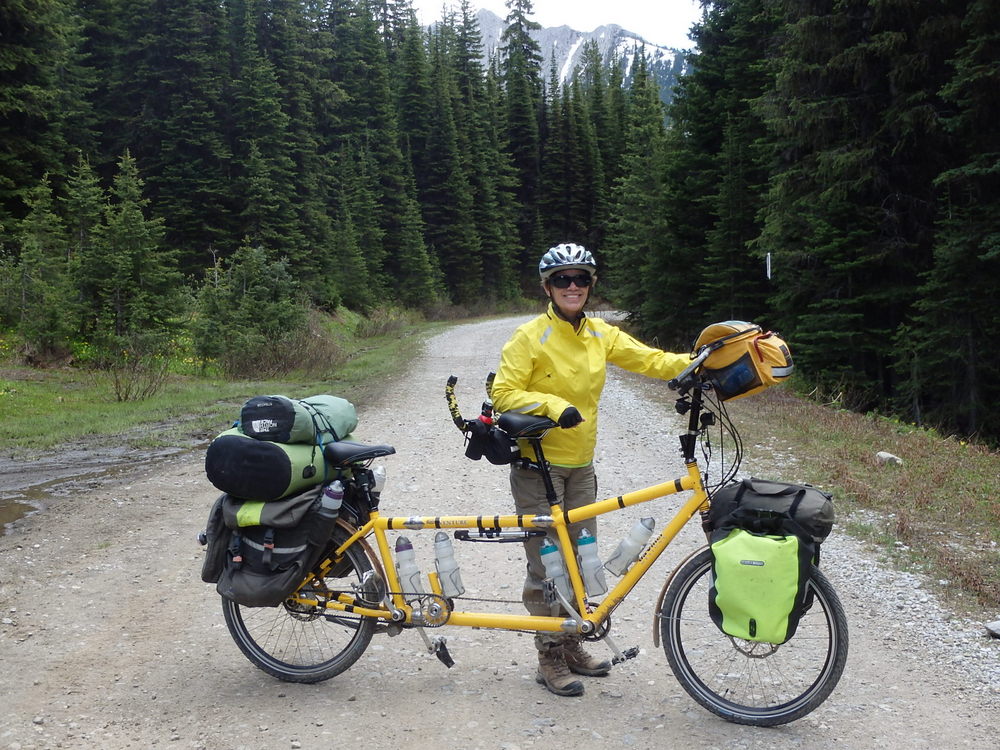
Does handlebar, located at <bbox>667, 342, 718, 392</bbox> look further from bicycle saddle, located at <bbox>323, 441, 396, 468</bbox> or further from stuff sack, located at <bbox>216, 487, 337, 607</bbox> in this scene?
stuff sack, located at <bbox>216, 487, 337, 607</bbox>

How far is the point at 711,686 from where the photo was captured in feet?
12.6

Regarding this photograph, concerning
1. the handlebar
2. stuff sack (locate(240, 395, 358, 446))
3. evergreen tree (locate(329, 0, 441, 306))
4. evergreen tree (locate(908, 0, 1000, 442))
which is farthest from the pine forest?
stuff sack (locate(240, 395, 358, 446))

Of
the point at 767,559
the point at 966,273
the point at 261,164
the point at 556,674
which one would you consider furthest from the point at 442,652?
the point at 261,164

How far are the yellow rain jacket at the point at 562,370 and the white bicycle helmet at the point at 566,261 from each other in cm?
20

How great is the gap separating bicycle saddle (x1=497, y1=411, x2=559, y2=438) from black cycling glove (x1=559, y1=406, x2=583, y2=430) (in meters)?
0.10

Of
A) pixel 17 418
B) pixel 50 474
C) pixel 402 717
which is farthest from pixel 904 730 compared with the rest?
pixel 17 418

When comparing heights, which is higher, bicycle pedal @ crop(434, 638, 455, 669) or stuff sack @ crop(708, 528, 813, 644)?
stuff sack @ crop(708, 528, 813, 644)

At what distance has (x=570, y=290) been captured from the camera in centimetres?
404

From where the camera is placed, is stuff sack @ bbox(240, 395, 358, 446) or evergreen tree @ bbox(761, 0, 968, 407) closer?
stuff sack @ bbox(240, 395, 358, 446)

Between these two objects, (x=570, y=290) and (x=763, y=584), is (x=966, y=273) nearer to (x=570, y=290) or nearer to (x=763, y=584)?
(x=570, y=290)

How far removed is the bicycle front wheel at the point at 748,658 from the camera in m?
3.63

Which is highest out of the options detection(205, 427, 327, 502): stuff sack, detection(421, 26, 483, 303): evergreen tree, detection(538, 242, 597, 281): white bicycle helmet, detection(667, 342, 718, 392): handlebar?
detection(421, 26, 483, 303): evergreen tree

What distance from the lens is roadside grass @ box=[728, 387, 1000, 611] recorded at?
5643mm

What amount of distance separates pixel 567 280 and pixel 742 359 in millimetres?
921
